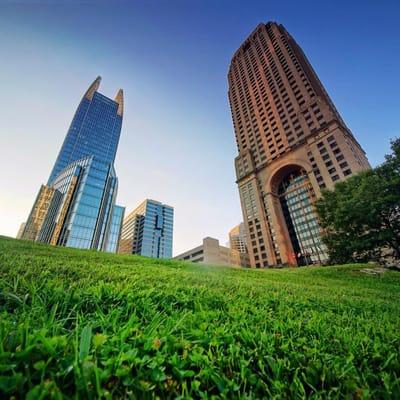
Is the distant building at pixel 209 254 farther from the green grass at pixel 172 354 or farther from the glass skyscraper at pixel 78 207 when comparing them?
the green grass at pixel 172 354

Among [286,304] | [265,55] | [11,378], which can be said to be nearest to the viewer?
[11,378]

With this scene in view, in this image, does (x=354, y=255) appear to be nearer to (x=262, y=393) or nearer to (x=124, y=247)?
(x=262, y=393)

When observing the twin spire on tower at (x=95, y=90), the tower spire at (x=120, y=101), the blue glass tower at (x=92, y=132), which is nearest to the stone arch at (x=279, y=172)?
the blue glass tower at (x=92, y=132)

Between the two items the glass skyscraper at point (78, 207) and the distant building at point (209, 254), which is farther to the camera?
the distant building at point (209, 254)

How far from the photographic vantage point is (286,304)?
2.55 m

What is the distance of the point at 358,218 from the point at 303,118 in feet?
180

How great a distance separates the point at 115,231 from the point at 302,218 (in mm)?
64574

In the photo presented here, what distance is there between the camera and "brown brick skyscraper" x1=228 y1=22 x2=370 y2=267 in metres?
53.3

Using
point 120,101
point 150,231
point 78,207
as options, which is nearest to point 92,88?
point 120,101

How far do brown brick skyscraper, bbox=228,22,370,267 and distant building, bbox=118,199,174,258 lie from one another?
181 feet

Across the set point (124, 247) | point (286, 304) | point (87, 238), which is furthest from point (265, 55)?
point (124, 247)

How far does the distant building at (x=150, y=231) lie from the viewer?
340ft

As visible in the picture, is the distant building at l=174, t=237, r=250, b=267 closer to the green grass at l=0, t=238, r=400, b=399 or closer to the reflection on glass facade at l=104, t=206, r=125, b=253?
the reflection on glass facade at l=104, t=206, r=125, b=253

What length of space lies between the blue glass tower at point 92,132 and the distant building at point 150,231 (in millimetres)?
37119
